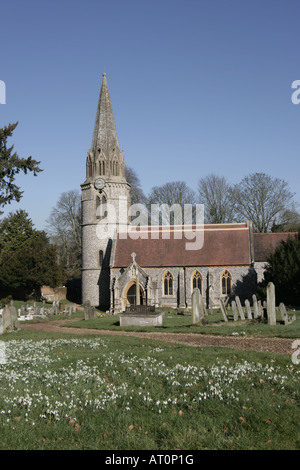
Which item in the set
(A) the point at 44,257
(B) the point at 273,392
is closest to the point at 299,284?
(B) the point at 273,392

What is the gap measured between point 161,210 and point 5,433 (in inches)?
2016

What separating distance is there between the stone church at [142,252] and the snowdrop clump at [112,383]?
20.1 m

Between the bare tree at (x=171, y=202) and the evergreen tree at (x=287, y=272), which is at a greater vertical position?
the bare tree at (x=171, y=202)

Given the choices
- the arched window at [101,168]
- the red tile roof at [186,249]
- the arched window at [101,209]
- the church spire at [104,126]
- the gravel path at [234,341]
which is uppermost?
the church spire at [104,126]

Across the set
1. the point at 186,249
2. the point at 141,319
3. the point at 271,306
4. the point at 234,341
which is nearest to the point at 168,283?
the point at 186,249

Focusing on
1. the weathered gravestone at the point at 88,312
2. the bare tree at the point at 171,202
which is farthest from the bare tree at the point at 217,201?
the weathered gravestone at the point at 88,312

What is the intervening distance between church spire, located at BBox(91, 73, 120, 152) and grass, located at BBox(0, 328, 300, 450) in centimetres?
3059

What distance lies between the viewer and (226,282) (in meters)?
33.7

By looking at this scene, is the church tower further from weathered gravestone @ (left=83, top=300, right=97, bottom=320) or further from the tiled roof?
the tiled roof

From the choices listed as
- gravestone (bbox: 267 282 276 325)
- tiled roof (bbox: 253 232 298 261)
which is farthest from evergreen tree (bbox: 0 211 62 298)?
gravestone (bbox: 267 282 276 325)

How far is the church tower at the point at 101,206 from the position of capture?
122 feet

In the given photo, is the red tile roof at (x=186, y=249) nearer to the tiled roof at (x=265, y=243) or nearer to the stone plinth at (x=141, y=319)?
the tiled roof at (x=265, y=243)

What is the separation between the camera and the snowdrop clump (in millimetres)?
7141
